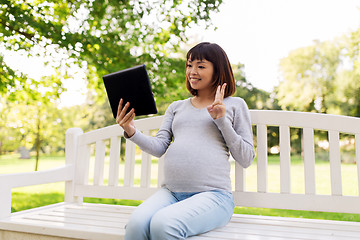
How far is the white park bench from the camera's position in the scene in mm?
1920

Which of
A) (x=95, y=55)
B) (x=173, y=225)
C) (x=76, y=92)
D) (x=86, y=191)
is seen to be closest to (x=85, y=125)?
(x=76, y=92)

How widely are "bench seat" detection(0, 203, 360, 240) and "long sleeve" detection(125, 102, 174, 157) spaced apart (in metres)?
0.47

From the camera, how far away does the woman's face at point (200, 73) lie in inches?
82.7

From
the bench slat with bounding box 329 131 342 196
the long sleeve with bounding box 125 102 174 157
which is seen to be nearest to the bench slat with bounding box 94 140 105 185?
the long sleeve with bounding box 125 102 174 157

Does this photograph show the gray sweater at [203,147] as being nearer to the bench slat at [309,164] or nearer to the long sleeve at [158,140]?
the long sleeve at [158,140]

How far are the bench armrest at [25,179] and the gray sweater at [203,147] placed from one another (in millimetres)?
921

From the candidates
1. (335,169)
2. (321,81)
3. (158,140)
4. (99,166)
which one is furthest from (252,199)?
(321,81)

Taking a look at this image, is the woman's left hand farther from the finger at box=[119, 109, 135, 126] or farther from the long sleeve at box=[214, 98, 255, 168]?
the finger at box=[119, 109, 135, 126]

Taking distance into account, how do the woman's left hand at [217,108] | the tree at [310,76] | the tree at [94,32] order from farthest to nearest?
1. the tree at [310,76]
2. the tree at [94,32]
3. the woman's left hand at [217,108]

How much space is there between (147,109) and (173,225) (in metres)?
0.69

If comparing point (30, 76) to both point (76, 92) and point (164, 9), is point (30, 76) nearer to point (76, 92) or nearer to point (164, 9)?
point (76, 92)

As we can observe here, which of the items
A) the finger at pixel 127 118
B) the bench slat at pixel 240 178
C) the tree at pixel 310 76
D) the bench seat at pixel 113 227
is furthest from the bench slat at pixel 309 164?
the tree at pixel 310 76

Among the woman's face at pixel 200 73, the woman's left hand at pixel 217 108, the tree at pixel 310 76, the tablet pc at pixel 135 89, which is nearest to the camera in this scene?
the woman's left hand at pixel 217 108

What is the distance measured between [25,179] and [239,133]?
4.89ft
